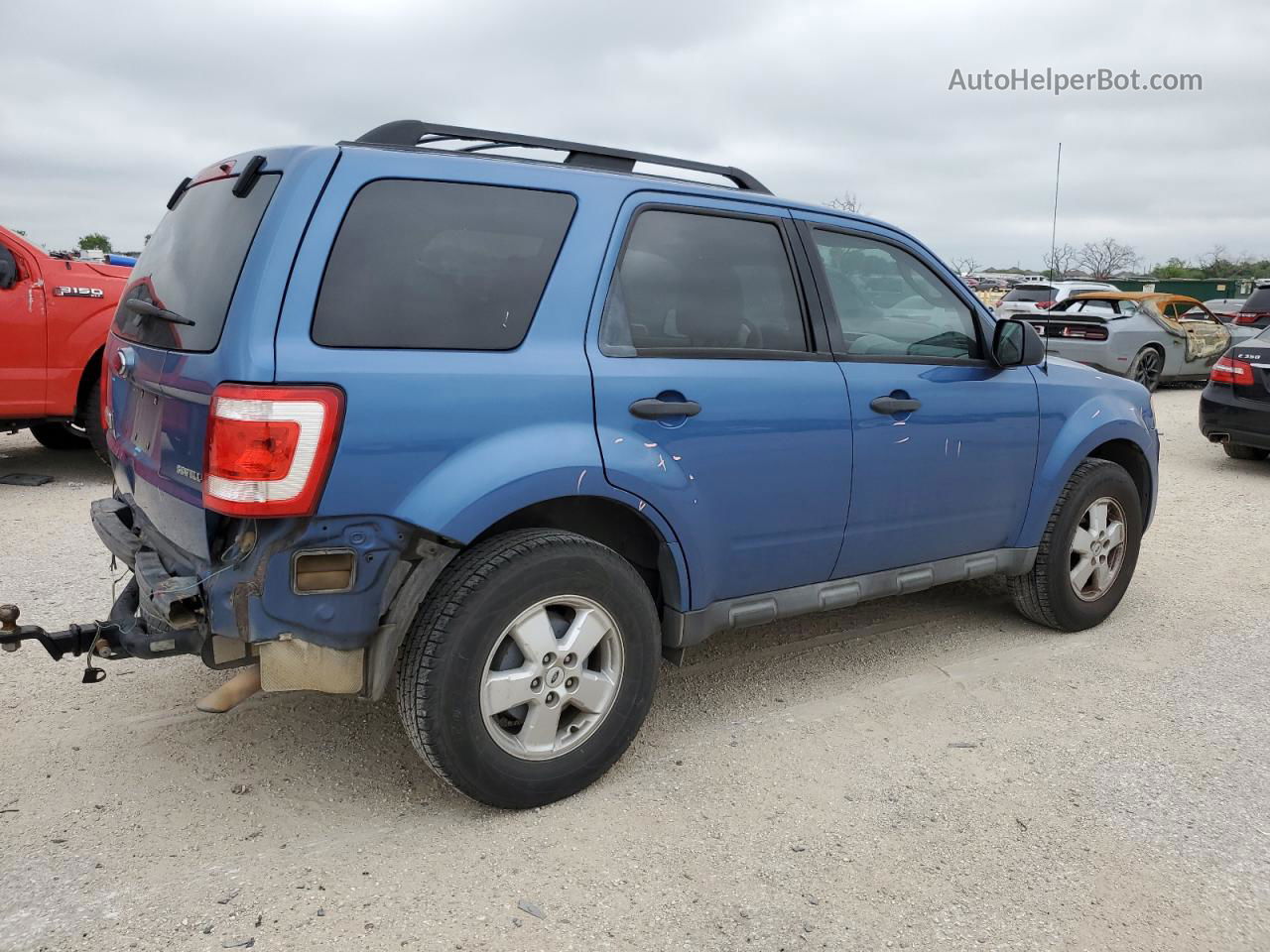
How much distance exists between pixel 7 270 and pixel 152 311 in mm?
5126

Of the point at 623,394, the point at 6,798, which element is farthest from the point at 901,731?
the point at 6,798

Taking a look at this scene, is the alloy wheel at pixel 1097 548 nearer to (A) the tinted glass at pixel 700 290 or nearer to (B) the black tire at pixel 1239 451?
(A) the tinted glass at pixel 700 290

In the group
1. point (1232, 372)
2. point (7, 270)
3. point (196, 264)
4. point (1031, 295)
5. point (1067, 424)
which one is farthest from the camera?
point (1031, 295)

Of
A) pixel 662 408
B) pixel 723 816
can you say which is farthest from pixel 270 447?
pixel 723 816

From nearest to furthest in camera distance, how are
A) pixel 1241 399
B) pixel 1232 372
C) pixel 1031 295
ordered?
pixel 1241 399 → pixel 1232 372 → pixel 1031 295

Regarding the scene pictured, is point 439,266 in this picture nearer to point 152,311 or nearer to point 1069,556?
point 152,311

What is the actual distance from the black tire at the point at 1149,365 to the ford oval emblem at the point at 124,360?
46.9 ft

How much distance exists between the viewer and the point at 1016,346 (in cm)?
404

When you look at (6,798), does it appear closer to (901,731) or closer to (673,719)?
(673,719)

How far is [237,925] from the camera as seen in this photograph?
97.6 inches

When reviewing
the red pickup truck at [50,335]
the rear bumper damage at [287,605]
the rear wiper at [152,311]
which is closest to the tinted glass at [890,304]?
the rear bumper damage at [287,605]

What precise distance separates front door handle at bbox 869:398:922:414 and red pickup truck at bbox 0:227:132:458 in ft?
19.3

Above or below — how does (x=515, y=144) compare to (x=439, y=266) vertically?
above

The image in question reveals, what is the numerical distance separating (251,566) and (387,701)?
1345 millimetres
